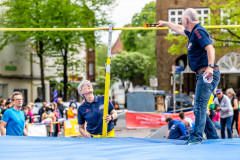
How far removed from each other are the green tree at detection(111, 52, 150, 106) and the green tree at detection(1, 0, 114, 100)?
3153 cm

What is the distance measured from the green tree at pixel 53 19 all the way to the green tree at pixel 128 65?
31531 mm

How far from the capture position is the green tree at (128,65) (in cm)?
6078

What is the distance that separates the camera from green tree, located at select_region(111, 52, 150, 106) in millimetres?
60781

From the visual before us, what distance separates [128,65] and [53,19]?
116 ft

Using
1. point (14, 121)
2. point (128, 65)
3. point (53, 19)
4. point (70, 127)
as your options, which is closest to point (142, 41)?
point (128, 65)

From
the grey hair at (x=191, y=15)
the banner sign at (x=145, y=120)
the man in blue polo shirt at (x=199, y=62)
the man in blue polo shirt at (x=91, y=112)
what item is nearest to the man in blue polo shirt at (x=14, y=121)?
the man in blue polo shirt at (x=91, y=112)

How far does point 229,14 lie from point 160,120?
27.0 feet

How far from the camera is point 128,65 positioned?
61.5m

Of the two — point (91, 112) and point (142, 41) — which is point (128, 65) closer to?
point (142, 41)

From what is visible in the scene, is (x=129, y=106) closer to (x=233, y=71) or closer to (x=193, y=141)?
(x=233, y=71)

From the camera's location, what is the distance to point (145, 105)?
89.6 ft

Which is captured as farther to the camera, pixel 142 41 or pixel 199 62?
pixel 142 41

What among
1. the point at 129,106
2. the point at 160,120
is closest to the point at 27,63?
the point at 129,106

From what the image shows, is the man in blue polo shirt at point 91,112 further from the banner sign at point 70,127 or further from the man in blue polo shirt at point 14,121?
the banner sign at point 70,127
